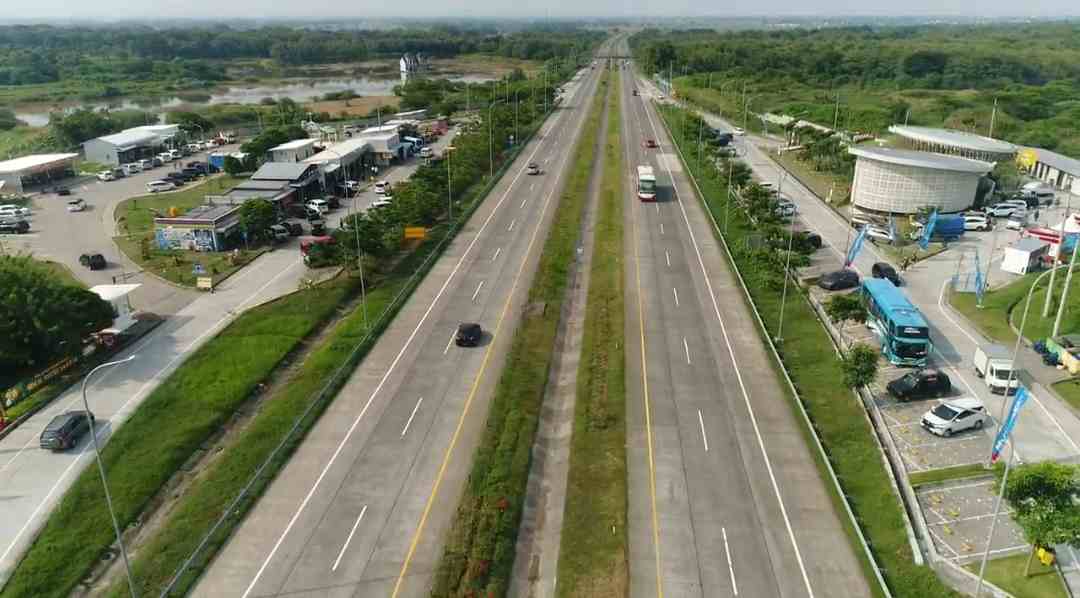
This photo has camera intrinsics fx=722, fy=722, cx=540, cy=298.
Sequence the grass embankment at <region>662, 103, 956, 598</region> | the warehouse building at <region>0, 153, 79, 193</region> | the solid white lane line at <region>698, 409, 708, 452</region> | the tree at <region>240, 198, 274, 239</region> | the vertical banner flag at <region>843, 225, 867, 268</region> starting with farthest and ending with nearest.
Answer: the warehouse building at <region>0, 153, 79, 193</region> < the tree at <region>240, 198, 274, 239</region> < the vertical banner flag at <region>843, 225, 867, 268</region> < the solid white lane line at <region>698, 409, 708, 452</region> < the grass embankment at <region>662, 103, 956, 598</region>

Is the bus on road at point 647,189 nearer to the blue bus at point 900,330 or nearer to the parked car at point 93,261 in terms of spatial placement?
the blue bus at point 900,330

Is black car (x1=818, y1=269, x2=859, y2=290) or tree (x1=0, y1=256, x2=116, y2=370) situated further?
black car (x1=818, y1=269, x2=859, y2=290)

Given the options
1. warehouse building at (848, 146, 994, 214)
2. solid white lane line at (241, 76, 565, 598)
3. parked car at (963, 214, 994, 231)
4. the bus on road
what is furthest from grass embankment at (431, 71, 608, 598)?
parked car at (963, 214, 994, 231)

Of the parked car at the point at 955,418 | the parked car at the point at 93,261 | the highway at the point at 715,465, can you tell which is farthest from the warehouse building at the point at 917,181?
the parked car at the point at 93,261

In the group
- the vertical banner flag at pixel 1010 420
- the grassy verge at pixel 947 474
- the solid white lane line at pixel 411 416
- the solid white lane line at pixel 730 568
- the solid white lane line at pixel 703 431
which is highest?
the vertical banner flag at pixel 1010 420

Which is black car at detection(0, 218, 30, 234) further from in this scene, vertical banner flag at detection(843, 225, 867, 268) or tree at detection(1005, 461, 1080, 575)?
tree at detection(1005, 461, 1080, 575)

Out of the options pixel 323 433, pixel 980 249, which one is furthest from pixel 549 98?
pixel 323 433

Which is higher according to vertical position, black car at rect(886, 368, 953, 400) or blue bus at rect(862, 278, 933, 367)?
blue bus at rect(862, 278, 933, 367)
